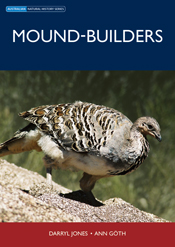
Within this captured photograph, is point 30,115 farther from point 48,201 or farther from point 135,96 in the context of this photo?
point 135,96

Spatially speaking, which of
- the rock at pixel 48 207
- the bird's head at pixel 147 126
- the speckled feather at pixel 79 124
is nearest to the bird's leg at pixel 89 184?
Answer: the rock at pixel 48 207

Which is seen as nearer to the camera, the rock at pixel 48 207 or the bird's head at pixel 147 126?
the rock at pixel 48 207

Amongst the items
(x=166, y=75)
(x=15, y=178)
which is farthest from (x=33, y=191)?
(x=166, y=75)

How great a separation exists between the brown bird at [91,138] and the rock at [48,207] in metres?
0.55

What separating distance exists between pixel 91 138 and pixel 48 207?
1.42m

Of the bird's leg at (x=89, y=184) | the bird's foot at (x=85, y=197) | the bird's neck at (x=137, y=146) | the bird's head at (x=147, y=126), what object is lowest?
the bird's foot at (x=85, y=197)

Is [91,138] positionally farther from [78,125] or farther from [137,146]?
[137,146]

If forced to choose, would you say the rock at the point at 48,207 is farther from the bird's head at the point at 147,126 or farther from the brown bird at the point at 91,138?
the bird's head at the point at 147,126

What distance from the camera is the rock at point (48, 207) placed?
18.1 ft

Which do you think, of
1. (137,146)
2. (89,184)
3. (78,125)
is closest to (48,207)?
(78,125)

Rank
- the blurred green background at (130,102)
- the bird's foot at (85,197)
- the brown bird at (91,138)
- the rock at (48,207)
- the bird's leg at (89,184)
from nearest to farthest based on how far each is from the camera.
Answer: the rock at (48,207)
the brown bird at (91,138)
the bird's foot at (85,197)
the bird's leg at (89,184)
the blurred green background at (130,102)

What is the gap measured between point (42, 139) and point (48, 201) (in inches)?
43.6

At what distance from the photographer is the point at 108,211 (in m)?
7.07
